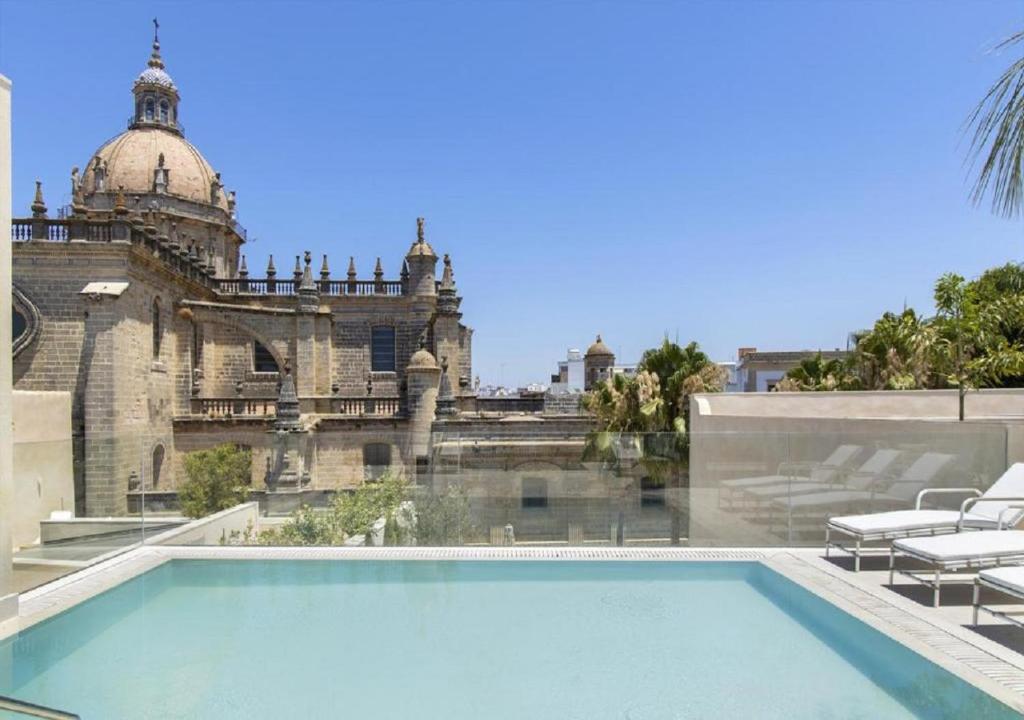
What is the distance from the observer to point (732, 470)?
802cm

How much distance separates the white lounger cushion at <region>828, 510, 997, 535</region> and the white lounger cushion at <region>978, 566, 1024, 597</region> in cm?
142

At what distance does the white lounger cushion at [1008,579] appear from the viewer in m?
4.07

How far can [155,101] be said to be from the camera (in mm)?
31031

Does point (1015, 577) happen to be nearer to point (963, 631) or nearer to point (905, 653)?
point (963, 631)

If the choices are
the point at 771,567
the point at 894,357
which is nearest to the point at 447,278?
the point at 894,357

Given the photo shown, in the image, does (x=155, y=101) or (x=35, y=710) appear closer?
(x=35, y=710)

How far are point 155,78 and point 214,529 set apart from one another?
3089 centimetres

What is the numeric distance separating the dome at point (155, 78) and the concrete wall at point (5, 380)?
3113cm

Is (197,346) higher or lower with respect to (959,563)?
higher

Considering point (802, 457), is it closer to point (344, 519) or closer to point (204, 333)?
point (344, 519)

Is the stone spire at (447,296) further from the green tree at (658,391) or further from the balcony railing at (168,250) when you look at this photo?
the green tree at (658,391)

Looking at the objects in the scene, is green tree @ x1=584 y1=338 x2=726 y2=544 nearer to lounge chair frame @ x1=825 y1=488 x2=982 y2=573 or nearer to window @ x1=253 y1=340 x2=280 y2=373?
lounge chair frame @ x1=825 y1=488 x2=982 y2=573

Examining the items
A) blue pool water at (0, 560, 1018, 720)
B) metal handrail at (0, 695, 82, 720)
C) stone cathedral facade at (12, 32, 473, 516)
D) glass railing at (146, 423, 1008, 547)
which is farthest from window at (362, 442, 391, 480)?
metal handrail at (0, 695, 82, 720)

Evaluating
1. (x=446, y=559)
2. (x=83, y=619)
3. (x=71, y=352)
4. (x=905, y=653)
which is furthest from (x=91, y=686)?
(x=71, y=352)
